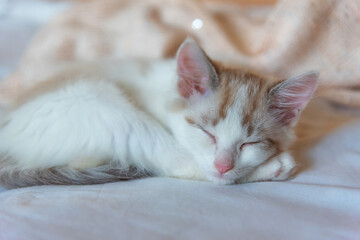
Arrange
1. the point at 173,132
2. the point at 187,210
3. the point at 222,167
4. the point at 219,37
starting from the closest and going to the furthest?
the point at 187,210 → the point at 222,167 → the point at 173,132 → the point at 219,37

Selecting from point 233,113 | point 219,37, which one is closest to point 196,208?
point 233,113

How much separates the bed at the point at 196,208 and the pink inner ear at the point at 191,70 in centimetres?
37

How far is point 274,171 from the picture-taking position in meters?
1.16

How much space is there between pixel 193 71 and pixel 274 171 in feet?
1.60

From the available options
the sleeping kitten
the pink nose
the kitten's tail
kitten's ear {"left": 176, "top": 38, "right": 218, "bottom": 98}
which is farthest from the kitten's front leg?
the kitten's tail

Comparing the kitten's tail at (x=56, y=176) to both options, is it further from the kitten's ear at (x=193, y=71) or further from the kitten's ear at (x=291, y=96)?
the kitten's ear at (x=291, y=96)

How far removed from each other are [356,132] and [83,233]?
4.26ft

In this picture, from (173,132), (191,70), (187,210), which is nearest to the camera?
(187,210)

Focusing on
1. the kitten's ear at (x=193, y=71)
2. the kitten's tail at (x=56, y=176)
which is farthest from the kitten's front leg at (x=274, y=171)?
the kitten's tail at (x=56, y=176)

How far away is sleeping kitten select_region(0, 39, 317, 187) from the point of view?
1.12 metres

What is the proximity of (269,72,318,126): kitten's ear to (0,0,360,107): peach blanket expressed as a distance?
0.48 meters

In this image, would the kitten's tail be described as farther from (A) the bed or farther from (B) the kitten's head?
(B) the kitten's head

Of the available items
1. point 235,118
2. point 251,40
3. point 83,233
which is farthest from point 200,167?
point 251,40

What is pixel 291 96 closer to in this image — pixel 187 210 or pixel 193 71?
pixel 193 71
